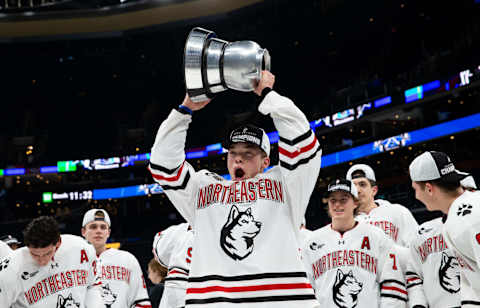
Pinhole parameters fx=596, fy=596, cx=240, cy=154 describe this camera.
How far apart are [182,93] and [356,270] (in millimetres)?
20424

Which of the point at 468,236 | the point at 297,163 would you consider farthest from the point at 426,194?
the point at 297,163

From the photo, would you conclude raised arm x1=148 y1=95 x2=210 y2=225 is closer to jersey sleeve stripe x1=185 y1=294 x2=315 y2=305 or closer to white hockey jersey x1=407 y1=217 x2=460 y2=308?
jersey sleeve stripe x1=185 y1=294 x2=315 y2=305

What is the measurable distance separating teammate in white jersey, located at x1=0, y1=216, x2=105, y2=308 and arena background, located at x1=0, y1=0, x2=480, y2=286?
11243 mm

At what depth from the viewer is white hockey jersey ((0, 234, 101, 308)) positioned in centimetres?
349

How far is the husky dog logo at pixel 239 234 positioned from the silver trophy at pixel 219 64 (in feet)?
1.79

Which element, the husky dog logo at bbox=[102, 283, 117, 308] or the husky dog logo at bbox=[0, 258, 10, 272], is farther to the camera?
the husky dog logo at bbox=[102, 283, 117, 308]

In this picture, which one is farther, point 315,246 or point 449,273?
point 315,246

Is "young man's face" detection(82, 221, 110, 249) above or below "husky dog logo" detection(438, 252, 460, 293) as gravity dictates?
above

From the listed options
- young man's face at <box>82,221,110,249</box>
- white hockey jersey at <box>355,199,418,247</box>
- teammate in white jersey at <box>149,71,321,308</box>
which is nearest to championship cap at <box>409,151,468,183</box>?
teammate in white jersey at <box>149,71,321,308</box>

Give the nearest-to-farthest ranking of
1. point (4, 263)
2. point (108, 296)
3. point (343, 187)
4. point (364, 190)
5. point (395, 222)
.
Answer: point (4, 263) → point (343, 187) → point (395, 222) → point (364, 190) → point (108, 296)

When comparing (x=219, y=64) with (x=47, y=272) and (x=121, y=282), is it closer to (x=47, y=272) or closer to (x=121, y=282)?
(x=47, y=272)

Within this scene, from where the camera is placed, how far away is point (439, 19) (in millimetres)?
16641

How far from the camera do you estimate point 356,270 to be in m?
3.94

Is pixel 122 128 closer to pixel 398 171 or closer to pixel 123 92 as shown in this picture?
pixel 123 92
